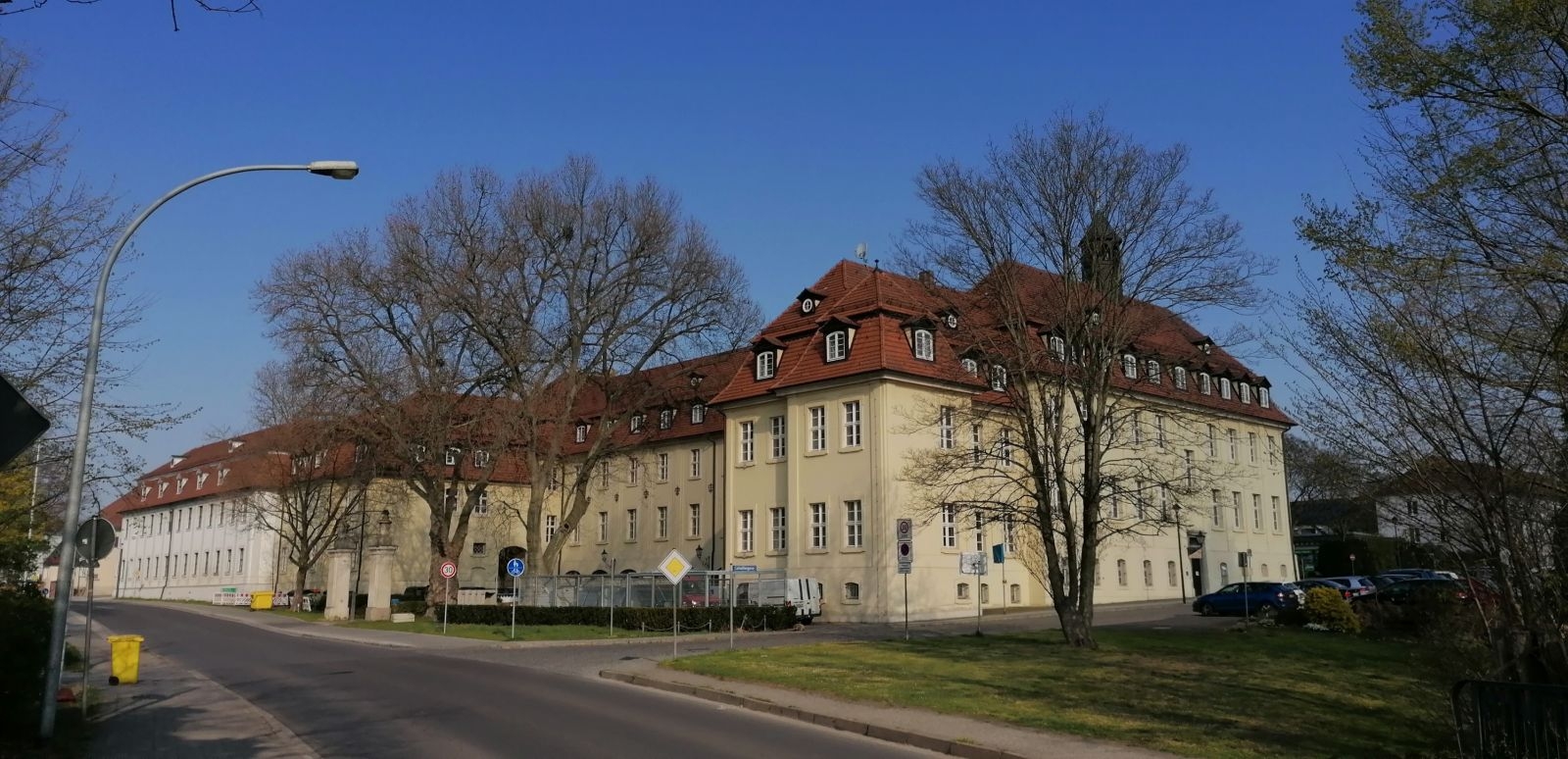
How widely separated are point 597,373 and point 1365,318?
37333 millimetres

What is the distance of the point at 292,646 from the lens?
3073 cm

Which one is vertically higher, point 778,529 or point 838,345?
point 838,345

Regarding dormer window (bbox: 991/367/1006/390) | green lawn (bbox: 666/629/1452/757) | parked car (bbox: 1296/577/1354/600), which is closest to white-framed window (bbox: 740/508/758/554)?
green lawn (bbox: 666/629/1452/757)

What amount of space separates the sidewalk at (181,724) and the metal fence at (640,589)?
18.6 metres

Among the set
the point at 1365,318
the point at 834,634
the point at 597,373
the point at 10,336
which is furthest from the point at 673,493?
the point at 1365,318

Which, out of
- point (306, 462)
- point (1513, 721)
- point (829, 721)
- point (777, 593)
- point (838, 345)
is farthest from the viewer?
point (306, 462)

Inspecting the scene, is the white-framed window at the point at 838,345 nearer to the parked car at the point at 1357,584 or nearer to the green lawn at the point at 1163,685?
the green lawn at the point at 1163,685

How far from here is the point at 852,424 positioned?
41.5 m

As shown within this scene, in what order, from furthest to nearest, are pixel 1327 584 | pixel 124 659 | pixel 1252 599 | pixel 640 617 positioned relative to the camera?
pixel 1327 584, pixel 1252 599, pixel 640 617, pixel 124 659

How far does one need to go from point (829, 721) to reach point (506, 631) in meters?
23.1

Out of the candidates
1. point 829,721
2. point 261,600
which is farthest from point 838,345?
point 261,600

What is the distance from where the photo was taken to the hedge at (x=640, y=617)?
3481cm

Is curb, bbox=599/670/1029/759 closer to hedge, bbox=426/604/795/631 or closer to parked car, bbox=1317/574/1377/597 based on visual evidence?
hedge, bbox=426/604/795/631

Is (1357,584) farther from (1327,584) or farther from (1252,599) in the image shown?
(1252,599)
